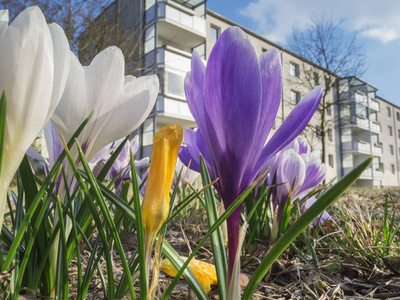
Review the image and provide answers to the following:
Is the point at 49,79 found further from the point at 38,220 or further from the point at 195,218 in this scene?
the point at 195,218

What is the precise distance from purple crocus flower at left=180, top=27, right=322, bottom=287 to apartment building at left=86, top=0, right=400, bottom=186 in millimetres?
10281

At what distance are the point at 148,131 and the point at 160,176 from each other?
15834mm

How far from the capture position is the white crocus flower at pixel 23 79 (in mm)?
336

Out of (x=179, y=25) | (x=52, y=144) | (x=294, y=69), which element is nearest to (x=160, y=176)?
(x=52, y=144)

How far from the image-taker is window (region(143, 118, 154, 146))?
1567 centimetres

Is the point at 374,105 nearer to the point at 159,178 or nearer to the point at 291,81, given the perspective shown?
the point at 291,81

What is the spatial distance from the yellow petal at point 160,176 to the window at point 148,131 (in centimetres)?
1536

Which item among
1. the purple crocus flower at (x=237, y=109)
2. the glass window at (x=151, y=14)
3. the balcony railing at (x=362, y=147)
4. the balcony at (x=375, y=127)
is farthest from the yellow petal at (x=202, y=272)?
the balcony at (x=375, y=127)

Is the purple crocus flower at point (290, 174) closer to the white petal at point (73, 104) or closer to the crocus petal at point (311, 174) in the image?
the crocus petal at point (311, 174)

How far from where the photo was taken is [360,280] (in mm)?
905

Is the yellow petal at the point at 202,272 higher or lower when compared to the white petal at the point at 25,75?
lower

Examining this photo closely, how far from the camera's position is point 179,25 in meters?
16.6

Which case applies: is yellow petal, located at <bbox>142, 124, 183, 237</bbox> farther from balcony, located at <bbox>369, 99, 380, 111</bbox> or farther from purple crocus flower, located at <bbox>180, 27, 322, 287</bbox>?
balcony, located at <bbox>369, 99, 380, 111</bbox>

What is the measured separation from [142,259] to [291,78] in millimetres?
24263
